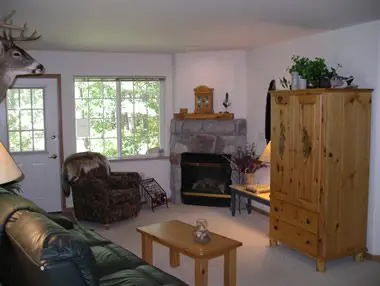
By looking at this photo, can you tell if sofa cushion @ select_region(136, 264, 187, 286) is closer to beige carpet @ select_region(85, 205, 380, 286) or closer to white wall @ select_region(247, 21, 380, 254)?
beige carpet @ select_region(85, 205, 380, 286)

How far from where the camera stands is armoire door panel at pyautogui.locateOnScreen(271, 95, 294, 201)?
4.42 metres

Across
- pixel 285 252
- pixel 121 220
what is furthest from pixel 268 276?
pixel 121 220

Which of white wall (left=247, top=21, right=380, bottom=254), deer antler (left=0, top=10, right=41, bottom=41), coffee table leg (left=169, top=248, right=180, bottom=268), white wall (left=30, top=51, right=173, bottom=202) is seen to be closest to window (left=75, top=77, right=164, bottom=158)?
white wall (left=30, top=51, right=173, bottom=202)

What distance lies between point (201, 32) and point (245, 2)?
4.69ft

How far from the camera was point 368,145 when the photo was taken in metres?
4.28

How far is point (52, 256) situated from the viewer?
79.7 inches

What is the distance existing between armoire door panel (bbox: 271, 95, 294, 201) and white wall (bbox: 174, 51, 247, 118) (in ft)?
6.51

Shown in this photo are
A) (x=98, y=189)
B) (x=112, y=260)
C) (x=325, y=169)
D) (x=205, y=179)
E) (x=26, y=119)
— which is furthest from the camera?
(x=205, y=179)

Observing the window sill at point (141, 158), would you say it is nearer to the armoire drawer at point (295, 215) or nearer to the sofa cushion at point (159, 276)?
the armoire drawer at point (295, 215)

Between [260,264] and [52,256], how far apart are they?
8.88 ft

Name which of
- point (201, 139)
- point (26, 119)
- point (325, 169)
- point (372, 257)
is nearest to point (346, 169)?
point (325, 169)

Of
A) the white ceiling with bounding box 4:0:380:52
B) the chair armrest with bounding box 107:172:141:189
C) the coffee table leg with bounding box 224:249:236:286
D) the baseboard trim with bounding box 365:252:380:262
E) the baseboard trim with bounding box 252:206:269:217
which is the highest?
the white ceiling with bounding box 4:0:380:52

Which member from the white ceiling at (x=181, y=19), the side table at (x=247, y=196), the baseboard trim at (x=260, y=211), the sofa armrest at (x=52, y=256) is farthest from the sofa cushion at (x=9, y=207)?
the baseboard trim at (x=260, y=211)

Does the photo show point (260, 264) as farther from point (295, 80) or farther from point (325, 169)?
point (295, 80)
